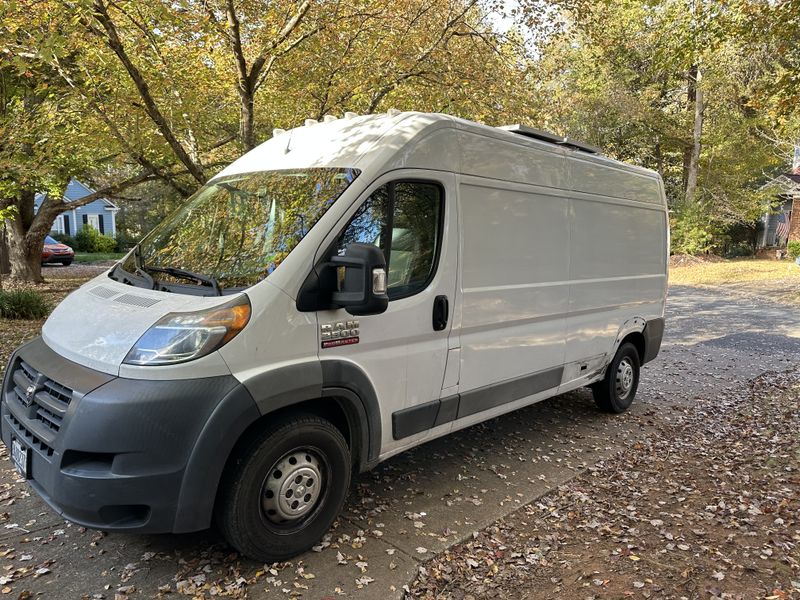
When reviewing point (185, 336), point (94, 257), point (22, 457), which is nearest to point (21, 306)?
point (22, 457)

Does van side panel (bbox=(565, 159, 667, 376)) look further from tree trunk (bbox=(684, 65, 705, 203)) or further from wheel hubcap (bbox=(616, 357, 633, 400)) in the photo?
tree trunk (bbox=(684, 65, 705, 203))

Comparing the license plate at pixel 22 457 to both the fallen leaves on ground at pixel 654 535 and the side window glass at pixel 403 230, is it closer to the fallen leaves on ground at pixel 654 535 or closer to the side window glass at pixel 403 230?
the side window glass at pixel 403 230

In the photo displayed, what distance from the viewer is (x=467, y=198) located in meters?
4.09

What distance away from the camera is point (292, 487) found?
3262mm

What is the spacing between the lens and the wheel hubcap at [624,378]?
6.37 m

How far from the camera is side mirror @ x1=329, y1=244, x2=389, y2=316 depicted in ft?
10.1

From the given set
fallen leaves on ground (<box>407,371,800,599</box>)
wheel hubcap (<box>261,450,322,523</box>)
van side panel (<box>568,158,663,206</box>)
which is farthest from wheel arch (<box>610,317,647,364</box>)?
wheel hubcap (<box>261,450,322,523</box>)

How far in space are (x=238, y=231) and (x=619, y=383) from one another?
15.0 feet

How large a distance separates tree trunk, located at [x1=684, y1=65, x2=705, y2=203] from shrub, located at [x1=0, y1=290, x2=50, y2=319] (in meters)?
24.7

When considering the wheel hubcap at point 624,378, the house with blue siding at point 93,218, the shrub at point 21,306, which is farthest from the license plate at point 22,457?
the house with blue siding at point 93,218

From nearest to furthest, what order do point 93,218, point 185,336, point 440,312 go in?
point 185,336
point 440,312
point 93,218

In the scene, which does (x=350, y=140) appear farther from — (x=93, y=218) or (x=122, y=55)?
(x=93, y=218)

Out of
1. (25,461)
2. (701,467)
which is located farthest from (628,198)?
(25,461)

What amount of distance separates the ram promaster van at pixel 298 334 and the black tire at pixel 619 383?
1.56 metres
